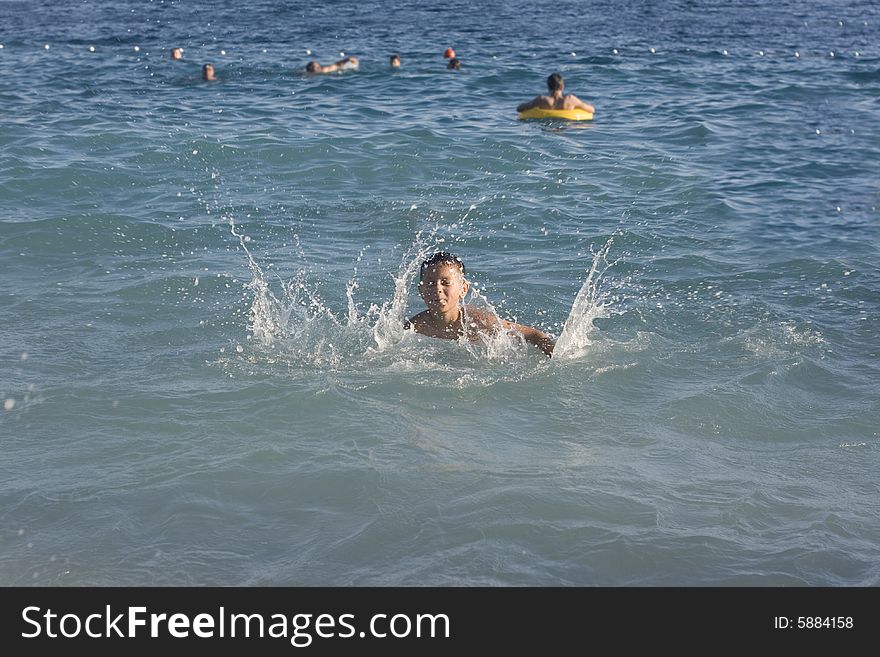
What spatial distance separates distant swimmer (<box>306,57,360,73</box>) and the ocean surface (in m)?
0.60

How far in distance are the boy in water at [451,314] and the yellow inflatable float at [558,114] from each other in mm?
9070

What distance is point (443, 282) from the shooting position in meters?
7.96

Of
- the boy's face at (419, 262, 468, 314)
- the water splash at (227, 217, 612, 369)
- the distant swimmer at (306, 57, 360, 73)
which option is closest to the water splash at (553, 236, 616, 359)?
the water splash at (227, 217, 612, 369)

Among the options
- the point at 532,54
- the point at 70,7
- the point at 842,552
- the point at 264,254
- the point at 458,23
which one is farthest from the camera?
the point at 70,7

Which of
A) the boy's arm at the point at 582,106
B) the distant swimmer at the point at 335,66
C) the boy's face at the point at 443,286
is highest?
the distant swimmer at the point at 335,66

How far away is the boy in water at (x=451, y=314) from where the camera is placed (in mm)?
7949

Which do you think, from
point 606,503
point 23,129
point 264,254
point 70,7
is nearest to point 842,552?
point 606,503

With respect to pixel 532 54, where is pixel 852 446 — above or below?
below

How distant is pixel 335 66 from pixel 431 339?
12976 mm

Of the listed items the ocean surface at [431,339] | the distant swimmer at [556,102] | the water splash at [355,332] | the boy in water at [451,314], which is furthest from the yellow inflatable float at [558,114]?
the boy in water at [451,314]

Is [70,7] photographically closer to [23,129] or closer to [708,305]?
[23,129]

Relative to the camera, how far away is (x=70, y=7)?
2730 centimetres

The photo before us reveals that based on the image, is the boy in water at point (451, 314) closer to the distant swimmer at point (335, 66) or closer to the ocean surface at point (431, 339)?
the ocean surface at point (431, 339)
